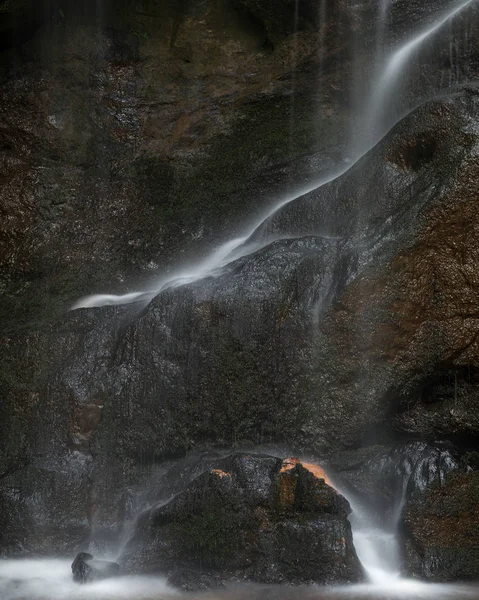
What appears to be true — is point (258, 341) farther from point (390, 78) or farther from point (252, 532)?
point (390, 78)

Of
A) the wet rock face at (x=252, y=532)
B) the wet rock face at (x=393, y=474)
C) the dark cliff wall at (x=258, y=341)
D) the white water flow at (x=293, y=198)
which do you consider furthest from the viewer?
the white water flow at (x=293, y=198)

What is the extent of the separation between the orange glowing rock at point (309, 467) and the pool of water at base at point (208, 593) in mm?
881

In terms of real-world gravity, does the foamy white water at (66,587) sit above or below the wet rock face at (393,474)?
below

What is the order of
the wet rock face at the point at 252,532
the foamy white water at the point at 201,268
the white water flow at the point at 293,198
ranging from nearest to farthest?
1. the wet rock face at the point at 252,532
2. the foamy white water at the point at 201,268
3. the white water flow at the point at 293,198

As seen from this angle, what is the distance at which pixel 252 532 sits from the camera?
18.1 feet

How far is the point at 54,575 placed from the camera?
19.0 feet

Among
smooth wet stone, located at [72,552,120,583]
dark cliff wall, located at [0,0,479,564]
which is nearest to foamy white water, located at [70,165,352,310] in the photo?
dark cliff wall, located at [0,0,479,564]

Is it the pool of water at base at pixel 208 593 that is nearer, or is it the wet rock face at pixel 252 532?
the pool of water at base at pixel 208 593

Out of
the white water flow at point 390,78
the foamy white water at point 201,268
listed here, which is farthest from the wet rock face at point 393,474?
the white water flow at point 390,78

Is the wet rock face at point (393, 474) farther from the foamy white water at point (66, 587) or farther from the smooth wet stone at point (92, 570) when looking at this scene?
the smooth wet stone at point (92, 570)

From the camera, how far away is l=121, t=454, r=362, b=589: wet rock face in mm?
5352

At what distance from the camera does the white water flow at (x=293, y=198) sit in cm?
848

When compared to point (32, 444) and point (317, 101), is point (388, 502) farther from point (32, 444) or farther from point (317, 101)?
point (317, 101)

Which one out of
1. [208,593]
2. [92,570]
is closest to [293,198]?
[92,570]
